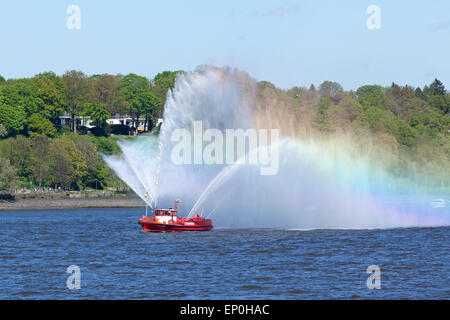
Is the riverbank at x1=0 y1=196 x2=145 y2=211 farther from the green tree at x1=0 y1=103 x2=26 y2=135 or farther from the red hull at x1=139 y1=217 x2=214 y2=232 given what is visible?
the red hull at x1=139 y1=217 x2=214 y2=232

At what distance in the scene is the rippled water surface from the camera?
42.0 meters

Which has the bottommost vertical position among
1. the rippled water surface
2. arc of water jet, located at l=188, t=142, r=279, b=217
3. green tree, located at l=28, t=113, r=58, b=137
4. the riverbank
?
the rippled water surface

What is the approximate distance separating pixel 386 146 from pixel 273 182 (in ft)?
328

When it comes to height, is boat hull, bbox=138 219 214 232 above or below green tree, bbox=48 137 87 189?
below

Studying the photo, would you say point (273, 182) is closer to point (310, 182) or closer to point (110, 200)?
point (310, 182)

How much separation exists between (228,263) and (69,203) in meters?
102

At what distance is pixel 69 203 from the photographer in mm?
149500

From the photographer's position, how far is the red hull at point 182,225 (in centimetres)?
7499

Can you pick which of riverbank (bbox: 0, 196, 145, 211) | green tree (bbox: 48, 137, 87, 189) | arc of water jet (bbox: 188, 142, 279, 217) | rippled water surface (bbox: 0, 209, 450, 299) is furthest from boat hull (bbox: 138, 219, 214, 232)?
green tree (bbox: 48, 137, 87, 189)

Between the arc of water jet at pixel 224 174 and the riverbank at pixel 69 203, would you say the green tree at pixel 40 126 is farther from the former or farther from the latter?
the arc of water jet at pixel 224 174

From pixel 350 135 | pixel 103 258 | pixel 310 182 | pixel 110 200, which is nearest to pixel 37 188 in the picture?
pixel 110 200

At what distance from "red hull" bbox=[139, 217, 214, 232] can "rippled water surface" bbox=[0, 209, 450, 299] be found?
1055mm

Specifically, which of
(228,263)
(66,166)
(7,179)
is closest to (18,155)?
(66,166)
